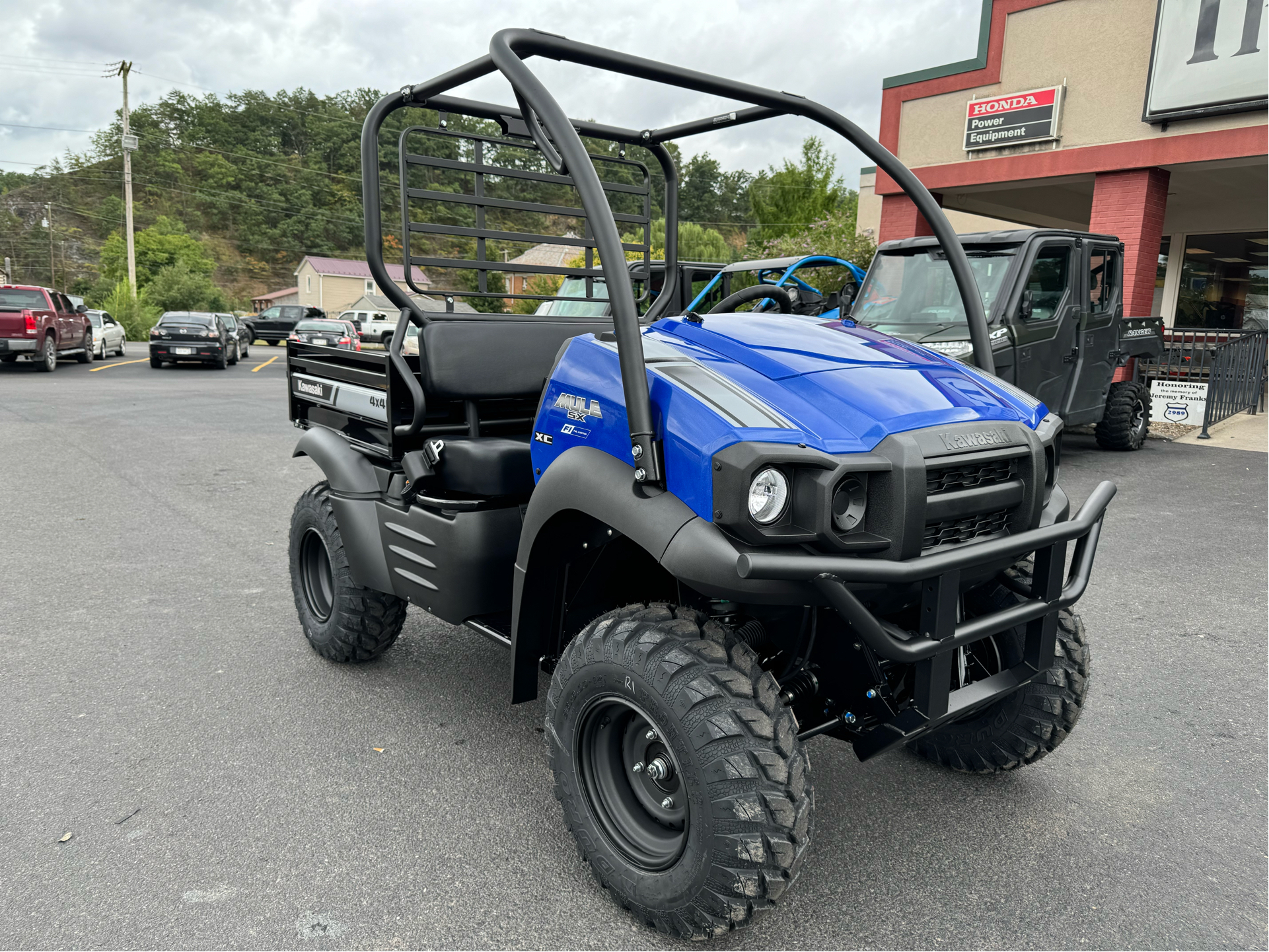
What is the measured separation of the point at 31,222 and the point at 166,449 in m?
105

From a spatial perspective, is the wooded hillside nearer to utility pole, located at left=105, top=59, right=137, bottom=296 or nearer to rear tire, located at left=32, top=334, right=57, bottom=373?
utility pole, located at left=105, top=59, right=137, bottom=296

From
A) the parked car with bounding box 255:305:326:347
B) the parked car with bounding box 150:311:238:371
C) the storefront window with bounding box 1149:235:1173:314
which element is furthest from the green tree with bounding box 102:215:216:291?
the storefront window with bounding box 1149:235:1173:314

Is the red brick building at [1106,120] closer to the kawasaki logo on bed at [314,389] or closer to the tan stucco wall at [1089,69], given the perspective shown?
the tan stucco wall at [1089,69]

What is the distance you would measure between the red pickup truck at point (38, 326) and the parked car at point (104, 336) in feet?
6.52

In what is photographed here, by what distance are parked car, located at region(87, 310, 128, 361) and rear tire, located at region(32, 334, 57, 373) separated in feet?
11.2

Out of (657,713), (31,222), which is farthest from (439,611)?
(31,222)

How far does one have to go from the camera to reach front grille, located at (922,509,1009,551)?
218cm

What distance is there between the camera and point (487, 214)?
373 centimetres

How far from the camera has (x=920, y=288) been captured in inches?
338

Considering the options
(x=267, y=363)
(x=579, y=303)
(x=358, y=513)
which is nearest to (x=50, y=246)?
(x=267, y=363)

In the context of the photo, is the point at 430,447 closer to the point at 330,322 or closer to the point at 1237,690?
the point at 1237,690

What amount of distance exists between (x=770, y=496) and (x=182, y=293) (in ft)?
201

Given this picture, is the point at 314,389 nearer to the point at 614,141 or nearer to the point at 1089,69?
the point at 614,141

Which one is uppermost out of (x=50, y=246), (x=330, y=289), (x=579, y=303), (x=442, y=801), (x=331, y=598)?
(x=50, y=246)
